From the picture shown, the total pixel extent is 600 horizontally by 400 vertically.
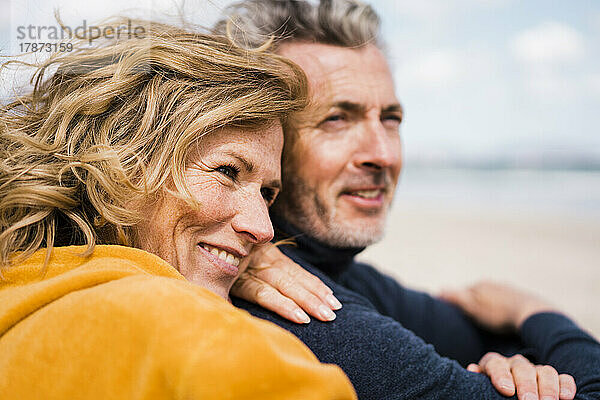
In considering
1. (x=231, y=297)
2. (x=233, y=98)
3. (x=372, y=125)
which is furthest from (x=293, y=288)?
(x=372, y=125)

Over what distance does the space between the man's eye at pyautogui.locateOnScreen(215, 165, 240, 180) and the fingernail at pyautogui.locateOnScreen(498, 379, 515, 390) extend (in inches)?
45.0

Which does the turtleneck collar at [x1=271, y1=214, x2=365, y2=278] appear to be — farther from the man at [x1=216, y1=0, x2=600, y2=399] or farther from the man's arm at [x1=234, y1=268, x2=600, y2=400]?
the man's arm at [x1=234, y1=268, x2=600, y2=400]

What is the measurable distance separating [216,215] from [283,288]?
1.42 ft

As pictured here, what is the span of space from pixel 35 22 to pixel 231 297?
4.05 feet

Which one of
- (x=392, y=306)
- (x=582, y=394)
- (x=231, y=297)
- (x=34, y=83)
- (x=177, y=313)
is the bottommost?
(x=392, y=306)


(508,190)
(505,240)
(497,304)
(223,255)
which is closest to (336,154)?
(223,255)

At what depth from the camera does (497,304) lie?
328 centimetres

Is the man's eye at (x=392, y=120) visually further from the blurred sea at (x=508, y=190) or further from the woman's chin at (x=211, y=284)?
the blurred sea at (x=508, y=190)

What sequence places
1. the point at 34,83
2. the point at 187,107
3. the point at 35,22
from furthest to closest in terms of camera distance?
the point at 35,22 → the point at 34,83 → the point at 187,107

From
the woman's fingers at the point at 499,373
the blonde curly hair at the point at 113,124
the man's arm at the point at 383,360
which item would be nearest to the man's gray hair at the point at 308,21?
the blonde curly hair at the point at 113,124

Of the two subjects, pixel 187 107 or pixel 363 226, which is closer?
pixel 187 107

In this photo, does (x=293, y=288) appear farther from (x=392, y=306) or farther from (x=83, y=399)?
(x=392, y=306)

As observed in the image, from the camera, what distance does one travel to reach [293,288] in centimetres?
191

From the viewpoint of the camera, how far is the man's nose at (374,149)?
2574 millimetres
